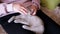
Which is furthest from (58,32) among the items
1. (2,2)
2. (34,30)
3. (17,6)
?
(2,2)

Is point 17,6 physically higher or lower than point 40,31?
higher

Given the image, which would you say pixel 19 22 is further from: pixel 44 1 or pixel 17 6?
pixel 44 1

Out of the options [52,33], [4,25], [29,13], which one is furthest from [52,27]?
[4,25]

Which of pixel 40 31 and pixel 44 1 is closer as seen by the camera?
pixel 40 31

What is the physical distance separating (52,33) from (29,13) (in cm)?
20

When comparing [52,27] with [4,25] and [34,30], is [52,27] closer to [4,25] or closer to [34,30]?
[34,30]

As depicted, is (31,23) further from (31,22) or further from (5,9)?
(5,9)

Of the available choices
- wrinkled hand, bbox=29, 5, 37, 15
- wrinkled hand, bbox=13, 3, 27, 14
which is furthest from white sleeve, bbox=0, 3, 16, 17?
wrinkled hand, bbox=29, 5, 37, 15

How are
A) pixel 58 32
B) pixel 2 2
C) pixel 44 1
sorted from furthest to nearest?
pixel 44 1 → pixel 2 2 → pixel 58 32

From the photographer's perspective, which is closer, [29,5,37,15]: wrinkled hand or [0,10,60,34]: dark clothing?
[0,10,60,34]: dark clothing

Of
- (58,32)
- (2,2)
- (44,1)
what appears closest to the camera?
(58,32)

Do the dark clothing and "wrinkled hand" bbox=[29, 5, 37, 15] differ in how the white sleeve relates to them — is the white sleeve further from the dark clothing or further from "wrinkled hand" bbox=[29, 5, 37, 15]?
"wrinkled hand" bbox=[29, 5, 37, 15]

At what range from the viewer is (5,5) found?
824 mm

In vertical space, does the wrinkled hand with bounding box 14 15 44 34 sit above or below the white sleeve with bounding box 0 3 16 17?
below
